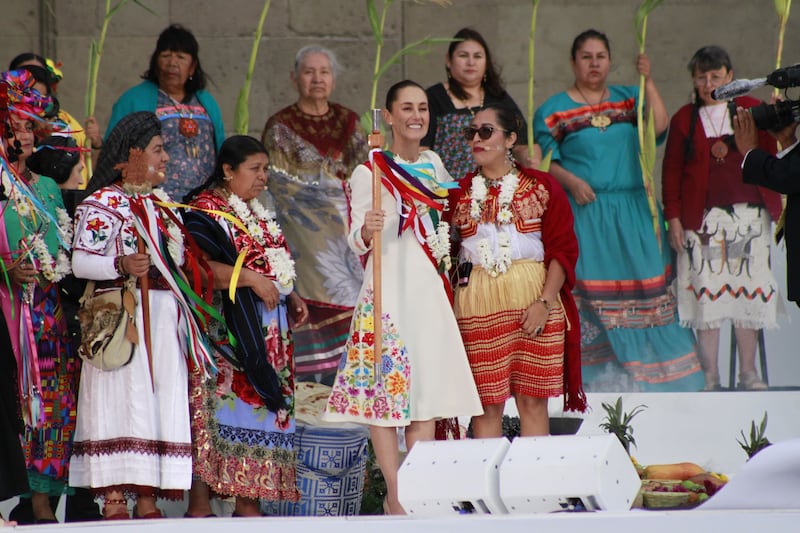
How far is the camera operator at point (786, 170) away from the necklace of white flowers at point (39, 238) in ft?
8.10

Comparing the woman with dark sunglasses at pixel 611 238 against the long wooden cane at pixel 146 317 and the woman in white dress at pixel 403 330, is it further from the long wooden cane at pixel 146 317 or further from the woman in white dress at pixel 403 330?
the long wooden cane at pixel 146 317

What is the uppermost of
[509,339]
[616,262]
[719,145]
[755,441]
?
[719,145]

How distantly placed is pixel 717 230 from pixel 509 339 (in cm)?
195

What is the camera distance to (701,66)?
703cm

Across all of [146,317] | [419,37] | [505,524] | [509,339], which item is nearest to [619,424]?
[509,339]

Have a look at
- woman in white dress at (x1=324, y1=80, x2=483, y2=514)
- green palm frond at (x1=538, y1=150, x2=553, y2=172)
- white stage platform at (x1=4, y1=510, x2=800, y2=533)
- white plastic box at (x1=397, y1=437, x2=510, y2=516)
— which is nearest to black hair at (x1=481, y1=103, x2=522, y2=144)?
woman in white dress at (x1=324, y1=80, x2=483, y2=514)

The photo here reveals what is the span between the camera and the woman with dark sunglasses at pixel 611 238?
695 centimetres

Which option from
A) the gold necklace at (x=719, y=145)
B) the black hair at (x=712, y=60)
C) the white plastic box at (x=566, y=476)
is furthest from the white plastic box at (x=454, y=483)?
the black hair at (x=712, y=60)

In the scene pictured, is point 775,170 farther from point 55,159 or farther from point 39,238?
point 55,159

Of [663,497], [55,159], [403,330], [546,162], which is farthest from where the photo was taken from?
[546,162]

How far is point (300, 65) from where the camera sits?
7.04 metres

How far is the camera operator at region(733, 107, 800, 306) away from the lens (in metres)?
5.16

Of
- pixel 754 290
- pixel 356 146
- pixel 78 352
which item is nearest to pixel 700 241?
pixel 754 290

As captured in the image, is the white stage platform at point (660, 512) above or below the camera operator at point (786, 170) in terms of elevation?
below
